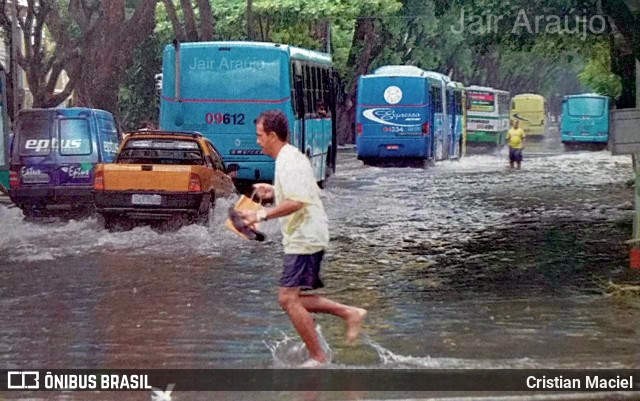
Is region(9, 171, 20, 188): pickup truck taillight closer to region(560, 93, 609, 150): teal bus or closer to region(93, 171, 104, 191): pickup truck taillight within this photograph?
region(93, 171, 104, 191): pickup truck taillight

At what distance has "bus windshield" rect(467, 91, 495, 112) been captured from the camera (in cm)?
6044

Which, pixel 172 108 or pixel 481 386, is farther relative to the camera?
pixel 172 108

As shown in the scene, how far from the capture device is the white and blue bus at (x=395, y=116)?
4034 cm

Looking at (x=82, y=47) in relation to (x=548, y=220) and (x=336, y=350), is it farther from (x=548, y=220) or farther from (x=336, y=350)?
(x=336, y=350)

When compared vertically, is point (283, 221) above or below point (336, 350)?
above

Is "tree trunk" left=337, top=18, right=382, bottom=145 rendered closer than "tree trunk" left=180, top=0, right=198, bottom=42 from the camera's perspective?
No

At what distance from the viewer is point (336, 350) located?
9.80 metres

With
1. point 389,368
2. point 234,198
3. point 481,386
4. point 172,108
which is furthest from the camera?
point 172,108

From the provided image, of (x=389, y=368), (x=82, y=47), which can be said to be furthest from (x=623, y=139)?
(x=82, y=47)

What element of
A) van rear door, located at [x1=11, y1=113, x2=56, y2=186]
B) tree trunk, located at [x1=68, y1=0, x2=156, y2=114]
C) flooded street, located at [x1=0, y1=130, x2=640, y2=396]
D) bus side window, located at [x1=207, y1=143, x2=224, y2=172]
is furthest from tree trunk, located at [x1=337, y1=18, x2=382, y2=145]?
bus side window, located at [x1=207, y1=143, x2=224, y2=172]

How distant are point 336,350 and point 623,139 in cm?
556

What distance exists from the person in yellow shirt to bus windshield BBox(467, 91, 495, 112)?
702 inches

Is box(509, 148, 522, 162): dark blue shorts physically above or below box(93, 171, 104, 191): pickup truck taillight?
below

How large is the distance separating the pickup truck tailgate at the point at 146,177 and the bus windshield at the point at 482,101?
141 feet
